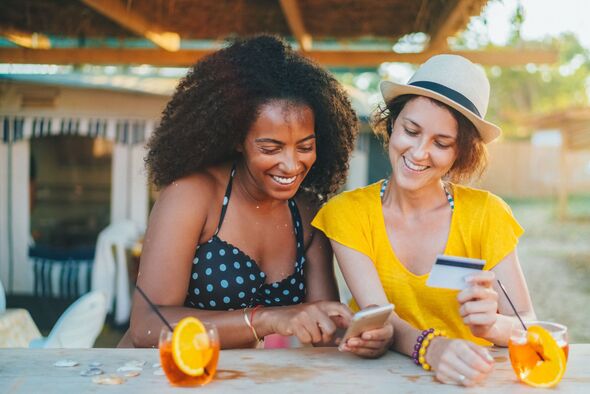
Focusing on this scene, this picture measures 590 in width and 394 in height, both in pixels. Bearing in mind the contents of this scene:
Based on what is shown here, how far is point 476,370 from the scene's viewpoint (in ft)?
6.15

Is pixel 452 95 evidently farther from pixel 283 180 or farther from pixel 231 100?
pixel 231 100

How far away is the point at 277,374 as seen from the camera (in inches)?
76.2

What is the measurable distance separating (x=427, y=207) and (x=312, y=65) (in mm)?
789

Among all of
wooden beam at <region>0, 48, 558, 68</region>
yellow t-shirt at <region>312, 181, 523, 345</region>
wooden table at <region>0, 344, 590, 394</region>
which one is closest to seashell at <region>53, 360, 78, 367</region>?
wooden table at <region>0, 344, 590, 394</region>

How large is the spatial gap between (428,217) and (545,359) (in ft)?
3.04

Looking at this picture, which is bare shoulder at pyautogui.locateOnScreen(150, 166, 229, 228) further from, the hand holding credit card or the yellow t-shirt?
the hand holding credit card

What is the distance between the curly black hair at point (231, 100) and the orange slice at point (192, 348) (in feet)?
3.23

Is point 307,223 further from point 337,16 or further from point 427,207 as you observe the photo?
point 337,16

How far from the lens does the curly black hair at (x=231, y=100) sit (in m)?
2.63

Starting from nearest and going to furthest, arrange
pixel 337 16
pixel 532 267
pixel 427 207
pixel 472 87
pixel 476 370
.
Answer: pixel 476 370 < pixel 472 87 < pixel 427 207 < pixel 337 16 < pixel 532 267

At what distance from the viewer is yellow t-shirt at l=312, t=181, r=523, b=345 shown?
2541mm

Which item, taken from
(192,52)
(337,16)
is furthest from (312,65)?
(192,52)

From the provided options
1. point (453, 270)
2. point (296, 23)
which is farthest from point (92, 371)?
point (296, 23)

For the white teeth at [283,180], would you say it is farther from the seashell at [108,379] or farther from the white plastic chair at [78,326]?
the white plastic chair at [78,326]
